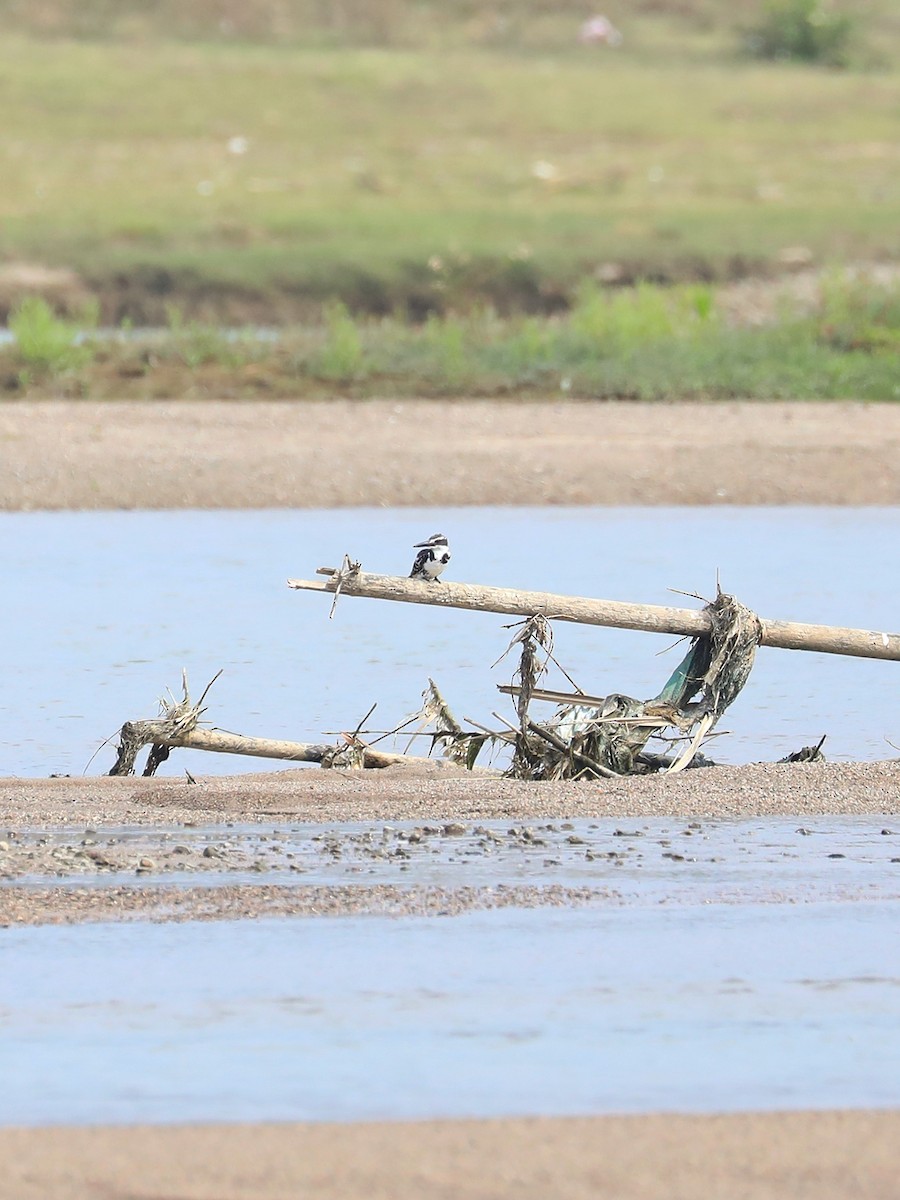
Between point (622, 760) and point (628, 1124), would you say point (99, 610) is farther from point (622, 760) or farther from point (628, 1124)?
point (628, 1124)

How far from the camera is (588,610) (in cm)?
862

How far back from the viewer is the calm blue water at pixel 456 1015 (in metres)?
5.12

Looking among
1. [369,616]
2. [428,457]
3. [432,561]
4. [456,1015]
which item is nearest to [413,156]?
[428,457]

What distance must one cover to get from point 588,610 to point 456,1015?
3.11 m

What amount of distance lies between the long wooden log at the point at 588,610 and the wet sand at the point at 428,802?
22.4 inches

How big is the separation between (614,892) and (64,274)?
85.9 ft

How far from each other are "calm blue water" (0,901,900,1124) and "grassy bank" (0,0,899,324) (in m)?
22.0

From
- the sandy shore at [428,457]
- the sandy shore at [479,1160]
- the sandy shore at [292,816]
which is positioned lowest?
the sandy shore at [479,1160]

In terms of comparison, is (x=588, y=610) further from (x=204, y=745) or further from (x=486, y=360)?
(x=486, y=360)

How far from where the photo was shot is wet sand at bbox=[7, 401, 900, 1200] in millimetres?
4578

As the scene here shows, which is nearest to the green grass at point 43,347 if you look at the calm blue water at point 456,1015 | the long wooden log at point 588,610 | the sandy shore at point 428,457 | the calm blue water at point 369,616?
the sandy shore at point 428,457

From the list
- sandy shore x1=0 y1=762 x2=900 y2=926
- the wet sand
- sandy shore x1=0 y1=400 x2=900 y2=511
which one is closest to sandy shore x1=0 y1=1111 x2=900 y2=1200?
the wet sand

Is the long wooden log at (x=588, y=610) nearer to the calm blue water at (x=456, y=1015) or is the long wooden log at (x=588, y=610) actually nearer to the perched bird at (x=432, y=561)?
the perched bird at (x=432, y=561)

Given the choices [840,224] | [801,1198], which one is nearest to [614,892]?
[801,1198]
